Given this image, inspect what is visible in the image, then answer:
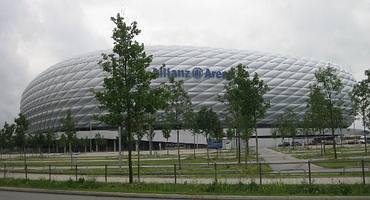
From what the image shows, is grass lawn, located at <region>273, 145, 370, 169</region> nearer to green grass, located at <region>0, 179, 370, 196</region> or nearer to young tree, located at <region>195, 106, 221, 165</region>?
green grass, located at <region>0, 179, 370, 196</region>

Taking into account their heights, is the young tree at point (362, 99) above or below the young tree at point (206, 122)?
above

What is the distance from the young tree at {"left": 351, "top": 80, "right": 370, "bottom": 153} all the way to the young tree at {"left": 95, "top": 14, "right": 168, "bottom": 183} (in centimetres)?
2822

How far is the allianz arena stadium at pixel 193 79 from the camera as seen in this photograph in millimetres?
116000

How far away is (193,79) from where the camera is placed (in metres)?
116

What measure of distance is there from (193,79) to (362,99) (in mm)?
68963

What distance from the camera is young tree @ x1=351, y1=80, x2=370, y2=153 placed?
47.4 metres

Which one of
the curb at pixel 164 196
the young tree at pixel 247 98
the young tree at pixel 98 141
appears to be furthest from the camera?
the young tree at pixel 98 141

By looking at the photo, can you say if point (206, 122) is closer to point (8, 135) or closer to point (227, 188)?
point (227, 188)

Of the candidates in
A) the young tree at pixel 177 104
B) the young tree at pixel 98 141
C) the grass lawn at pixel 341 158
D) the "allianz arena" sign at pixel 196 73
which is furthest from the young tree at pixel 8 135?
the grass lawn at pixel 341 158

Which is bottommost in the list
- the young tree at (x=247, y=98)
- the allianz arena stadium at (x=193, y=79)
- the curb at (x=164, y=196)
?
the curb at (x=164, y=196)

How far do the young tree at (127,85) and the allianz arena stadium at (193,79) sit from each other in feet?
284

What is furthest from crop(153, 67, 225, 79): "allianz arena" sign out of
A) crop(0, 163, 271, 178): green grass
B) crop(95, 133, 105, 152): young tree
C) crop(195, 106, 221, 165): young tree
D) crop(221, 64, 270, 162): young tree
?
crop(0, 163, 271, 178): green grass

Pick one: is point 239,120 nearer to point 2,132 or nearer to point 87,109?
point 2,132

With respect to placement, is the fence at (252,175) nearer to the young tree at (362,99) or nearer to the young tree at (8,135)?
the young tree at (362,99)
